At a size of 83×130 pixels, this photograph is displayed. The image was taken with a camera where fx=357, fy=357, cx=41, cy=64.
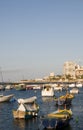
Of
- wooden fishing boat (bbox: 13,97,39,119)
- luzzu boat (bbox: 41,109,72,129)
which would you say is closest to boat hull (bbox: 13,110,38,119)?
wooden fishing boat (bbox: 13,97,39,119)

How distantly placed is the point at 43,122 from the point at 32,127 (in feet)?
13.0

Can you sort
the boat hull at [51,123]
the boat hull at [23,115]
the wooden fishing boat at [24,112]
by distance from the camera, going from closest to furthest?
the boat hull at [51,123], the boat hull at [23,115], the wooden fishing boat at [24,112]

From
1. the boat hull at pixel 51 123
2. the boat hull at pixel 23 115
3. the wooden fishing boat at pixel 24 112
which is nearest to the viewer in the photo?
the boat hull at pixel 51 123

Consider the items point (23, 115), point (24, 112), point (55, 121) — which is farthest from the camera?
point (24, 112)

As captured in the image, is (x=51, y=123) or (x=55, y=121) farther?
(x=55, y=121)

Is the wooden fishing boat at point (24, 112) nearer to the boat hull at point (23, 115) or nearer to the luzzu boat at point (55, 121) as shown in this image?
the boat hull at point (23, 115)

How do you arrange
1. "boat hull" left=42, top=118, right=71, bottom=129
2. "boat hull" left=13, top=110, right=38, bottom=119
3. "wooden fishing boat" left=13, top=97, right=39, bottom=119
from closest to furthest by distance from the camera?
"boat hull" left=42, top=118, right=71, bottom=129, "boat hull" left=13, top=110, right=38, bottom=119, "wooden fishing boat" left=13, top=97, right=39, bottom=119

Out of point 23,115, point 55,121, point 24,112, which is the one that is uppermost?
point 24,112

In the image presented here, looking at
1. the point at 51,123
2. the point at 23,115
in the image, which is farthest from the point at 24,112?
the point at 51,123

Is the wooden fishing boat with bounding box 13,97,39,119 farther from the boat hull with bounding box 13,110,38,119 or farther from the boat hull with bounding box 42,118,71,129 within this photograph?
the boat hull with bounding box 42,118,71,129

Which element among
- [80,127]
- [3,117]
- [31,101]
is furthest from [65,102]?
[80,127]

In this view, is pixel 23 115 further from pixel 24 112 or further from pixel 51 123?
pixel 51 123

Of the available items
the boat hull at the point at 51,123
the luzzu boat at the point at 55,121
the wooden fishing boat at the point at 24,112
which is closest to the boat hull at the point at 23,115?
the wooden fishing boat at the point at 24,112

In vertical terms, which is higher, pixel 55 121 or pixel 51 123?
pixel 55 121
